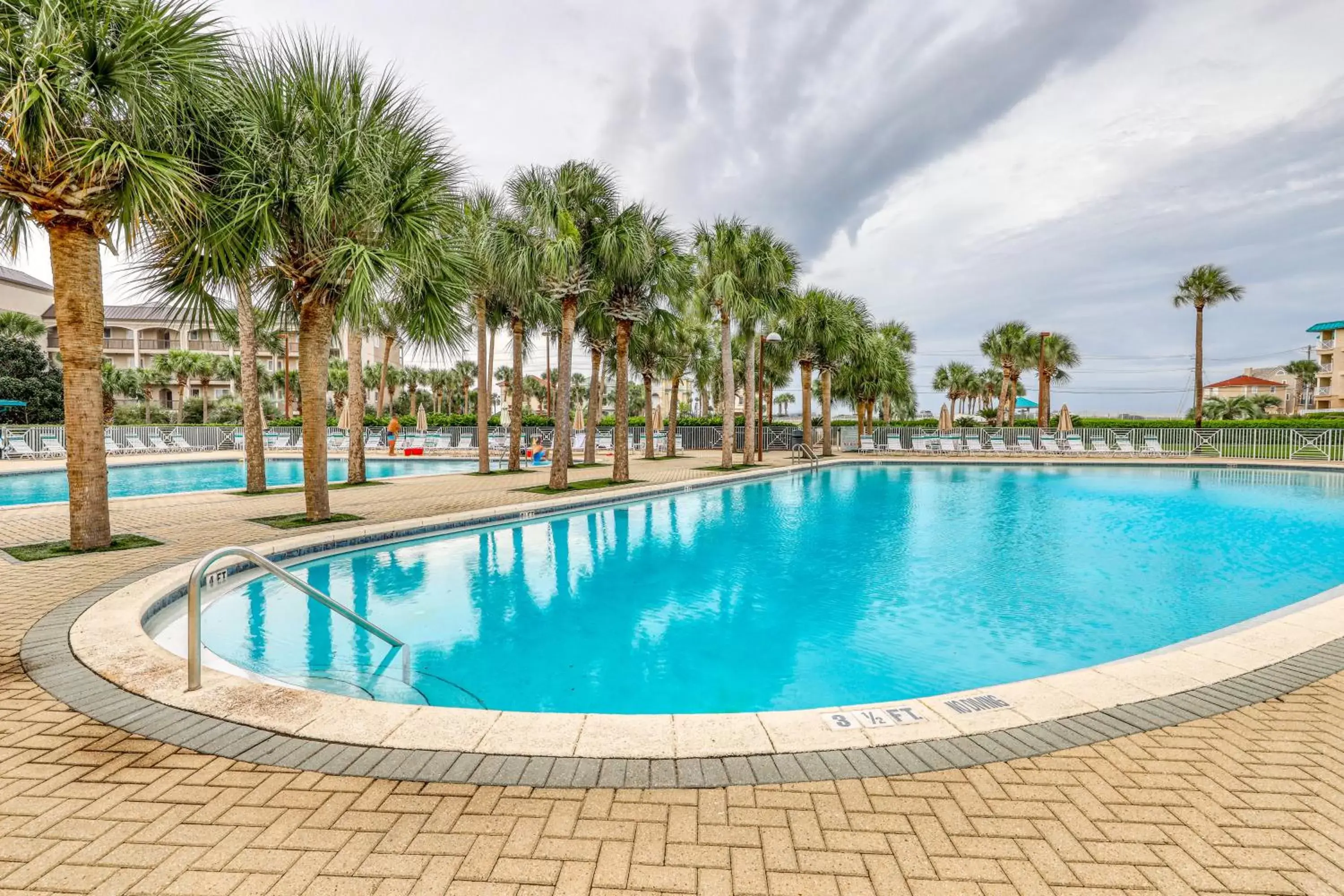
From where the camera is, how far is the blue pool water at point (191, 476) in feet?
52.5

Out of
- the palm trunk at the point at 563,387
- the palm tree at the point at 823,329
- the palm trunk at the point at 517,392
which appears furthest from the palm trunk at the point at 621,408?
the palm tree at the point at 823,329

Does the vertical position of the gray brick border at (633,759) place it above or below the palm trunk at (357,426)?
below

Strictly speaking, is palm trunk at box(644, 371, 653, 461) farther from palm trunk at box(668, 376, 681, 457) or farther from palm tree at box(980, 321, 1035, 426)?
palm tree at box(980, 321, 1035, 426)

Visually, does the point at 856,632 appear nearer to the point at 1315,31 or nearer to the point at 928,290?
the point at 1315,31

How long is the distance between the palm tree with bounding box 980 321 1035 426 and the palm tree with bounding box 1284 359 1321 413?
49.4 meters

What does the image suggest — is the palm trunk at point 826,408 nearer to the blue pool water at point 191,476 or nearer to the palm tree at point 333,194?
the blue pool water at point 191,476

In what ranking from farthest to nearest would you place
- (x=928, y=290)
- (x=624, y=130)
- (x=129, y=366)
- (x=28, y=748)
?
1. (x=129, y=366)
2. (x=928, y=290)
3. (x=624, y=130)
4. (x=28, y=748)

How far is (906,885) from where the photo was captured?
1.88m

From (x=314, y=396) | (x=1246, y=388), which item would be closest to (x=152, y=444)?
(x=314, y=396)

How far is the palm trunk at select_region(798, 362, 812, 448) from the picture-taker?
2536 centimetres

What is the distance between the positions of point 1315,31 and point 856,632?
15141 mm

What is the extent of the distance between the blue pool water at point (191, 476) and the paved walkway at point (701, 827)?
1399 cm

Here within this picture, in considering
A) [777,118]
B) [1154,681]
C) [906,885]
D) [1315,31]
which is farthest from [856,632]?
[777,118]

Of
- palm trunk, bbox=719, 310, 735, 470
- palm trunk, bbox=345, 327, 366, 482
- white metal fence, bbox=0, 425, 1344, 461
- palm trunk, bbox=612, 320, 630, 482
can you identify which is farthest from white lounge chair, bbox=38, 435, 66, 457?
palm trunk, bbox=719, 310, 735, 470
